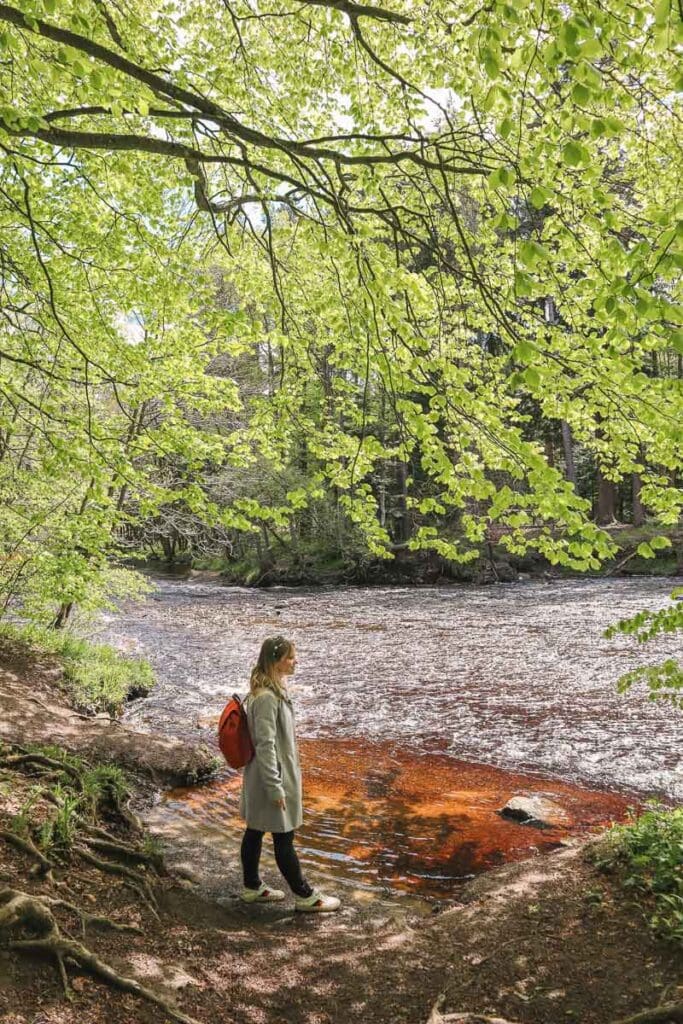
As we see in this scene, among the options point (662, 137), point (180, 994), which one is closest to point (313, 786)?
point (180, 994)

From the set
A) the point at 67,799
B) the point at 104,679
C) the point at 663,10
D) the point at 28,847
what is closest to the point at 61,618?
the point at 104,679

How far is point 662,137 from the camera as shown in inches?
322

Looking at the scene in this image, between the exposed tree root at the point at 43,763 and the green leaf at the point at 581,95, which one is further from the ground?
the green leaf at the point at 581,95

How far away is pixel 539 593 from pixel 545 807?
1796 cm

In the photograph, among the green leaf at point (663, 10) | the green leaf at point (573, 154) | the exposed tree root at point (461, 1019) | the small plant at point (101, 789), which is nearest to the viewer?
the green leaf at point (663, 10)

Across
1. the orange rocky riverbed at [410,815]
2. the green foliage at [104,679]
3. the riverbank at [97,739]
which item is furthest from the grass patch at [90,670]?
the orange rocky riverbed at [410,815]

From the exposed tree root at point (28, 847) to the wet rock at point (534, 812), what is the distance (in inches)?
214

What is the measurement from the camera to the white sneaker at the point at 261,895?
5746mm

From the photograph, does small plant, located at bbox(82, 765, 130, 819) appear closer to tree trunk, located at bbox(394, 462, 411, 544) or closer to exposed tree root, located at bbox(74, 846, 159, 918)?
exposed tree root, located at bbox(74, 846, 159, 918)

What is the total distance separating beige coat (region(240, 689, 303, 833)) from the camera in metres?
5.51

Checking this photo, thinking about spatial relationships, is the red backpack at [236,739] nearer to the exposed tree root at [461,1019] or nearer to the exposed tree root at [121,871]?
the exposed tree root at [121,871]

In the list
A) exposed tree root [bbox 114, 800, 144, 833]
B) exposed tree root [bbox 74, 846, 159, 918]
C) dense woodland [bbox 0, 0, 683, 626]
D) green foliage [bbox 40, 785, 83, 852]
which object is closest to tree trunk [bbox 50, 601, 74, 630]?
dense woodland [bbox 0, 0, 683, 626]

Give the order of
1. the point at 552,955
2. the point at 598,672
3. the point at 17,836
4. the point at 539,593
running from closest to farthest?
1. the point at 552,955
2. the point at 17,836
3. the point at 598,672
4. the point at 539,593

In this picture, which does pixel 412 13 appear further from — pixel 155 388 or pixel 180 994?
pixel 180 994
